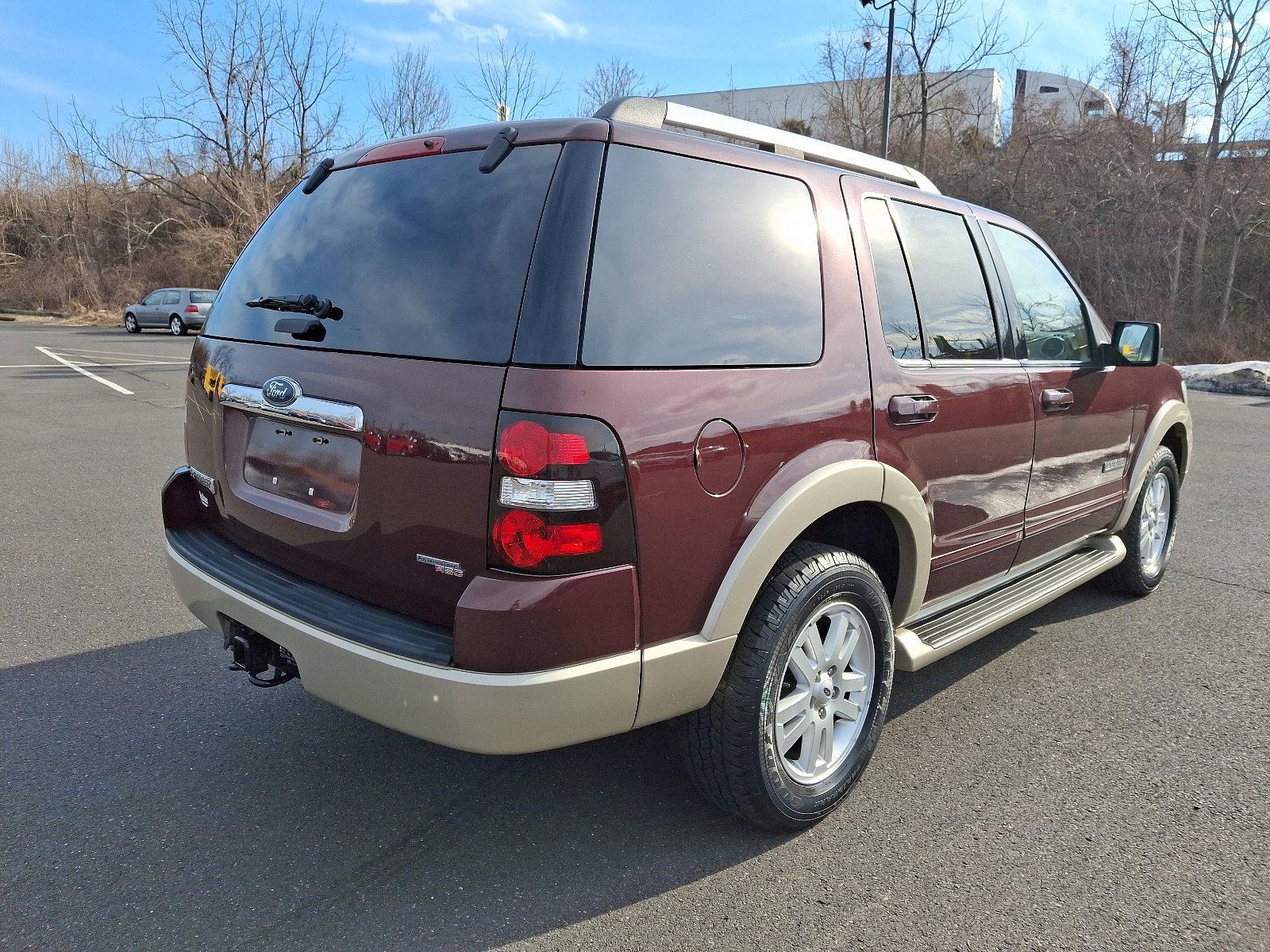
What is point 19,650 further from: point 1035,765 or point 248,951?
point 1035,765

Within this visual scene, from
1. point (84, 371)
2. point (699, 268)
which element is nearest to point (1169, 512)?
point (699, 268)

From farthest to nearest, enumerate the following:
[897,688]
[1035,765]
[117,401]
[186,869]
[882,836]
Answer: [117,401]
[897,688]
[1035,765]
[882,836]
[186,869]

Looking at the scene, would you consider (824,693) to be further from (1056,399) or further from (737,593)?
(1056,399)

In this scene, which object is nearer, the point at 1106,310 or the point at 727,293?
the point at 727,293

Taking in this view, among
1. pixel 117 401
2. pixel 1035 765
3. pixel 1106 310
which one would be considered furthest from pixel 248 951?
pixel 1106 310

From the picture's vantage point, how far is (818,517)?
Answer: 259 centimetres

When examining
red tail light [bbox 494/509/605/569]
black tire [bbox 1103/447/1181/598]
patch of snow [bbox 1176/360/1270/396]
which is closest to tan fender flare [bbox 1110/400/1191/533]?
black tire [bbox 1103/447/1181/598]

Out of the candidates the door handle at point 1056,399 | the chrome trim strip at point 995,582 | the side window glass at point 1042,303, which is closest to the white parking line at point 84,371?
the side window glass at point 1042,303

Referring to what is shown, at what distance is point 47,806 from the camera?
271 cm

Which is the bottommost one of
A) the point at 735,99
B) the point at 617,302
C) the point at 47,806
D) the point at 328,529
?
the point at 47,806

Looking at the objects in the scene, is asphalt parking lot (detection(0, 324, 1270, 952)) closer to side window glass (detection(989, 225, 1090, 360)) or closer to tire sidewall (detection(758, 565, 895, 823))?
tire sidewall (detection(758, 565, 895, 823))

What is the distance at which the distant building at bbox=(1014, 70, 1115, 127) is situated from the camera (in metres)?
29.0

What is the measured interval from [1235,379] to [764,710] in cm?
1738

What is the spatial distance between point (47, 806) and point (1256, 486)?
8.77 m
